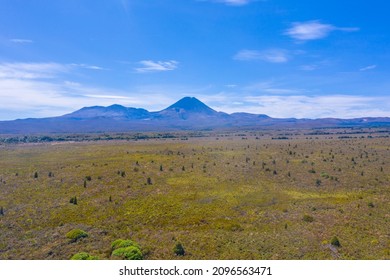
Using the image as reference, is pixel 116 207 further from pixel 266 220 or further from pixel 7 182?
pixel 7 182

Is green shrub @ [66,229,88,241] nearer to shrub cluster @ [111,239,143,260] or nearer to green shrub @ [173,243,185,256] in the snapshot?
shrub cluster @ [111,239,143,260]

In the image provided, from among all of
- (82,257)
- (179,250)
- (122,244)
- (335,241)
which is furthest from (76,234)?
(335,241)

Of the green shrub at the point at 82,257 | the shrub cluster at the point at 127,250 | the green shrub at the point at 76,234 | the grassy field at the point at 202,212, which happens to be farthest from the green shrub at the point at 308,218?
the green shrub at the point at 76,234

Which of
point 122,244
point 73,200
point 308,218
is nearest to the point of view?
point 122,244

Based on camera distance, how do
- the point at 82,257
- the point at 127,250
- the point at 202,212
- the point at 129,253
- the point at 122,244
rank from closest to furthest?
1. the point at 82,257
2. the point at 129,253
3. the point at 127,250
4. the point at 122,244
5. the point at 202,212

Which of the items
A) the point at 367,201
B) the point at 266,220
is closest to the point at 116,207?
the point at 266,220

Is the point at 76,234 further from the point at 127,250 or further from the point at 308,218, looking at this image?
the point at 308,218
